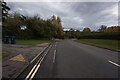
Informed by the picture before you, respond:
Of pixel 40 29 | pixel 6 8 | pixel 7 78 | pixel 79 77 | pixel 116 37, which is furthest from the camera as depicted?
pixel 40 29

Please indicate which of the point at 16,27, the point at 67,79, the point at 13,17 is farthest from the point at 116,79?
the point at 13,17

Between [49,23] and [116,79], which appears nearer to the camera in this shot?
[116,79]

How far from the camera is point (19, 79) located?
3.09 metres

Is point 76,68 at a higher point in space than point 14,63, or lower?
lower

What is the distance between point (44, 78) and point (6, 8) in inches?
1395

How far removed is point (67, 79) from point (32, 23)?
37.4m

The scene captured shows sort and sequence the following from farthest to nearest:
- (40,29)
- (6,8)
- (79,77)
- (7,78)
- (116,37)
→ 1. (40,29)
2. (6,8)
3. (116,37)
4. (79,77)
5. (7,78)

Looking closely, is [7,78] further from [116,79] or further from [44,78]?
[116,79]

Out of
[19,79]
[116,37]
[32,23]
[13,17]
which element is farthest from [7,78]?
[32,23]

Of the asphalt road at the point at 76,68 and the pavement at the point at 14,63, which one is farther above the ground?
the pavement at the point at 14,63

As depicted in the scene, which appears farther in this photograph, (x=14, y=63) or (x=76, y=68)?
(x=14, y=63)

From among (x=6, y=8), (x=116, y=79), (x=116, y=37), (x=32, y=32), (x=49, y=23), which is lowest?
(x=116, y=79)

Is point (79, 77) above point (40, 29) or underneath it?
underneath

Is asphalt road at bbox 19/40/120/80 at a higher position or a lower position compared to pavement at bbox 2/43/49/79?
lower
